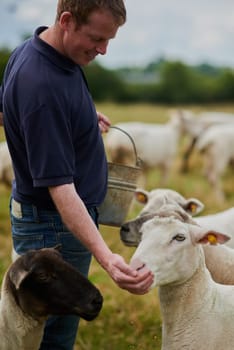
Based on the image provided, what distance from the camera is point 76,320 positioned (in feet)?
12.9

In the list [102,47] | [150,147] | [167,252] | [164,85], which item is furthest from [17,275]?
[164,85]

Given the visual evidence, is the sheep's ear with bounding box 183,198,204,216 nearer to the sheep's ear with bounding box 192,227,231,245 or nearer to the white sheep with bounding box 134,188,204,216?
the white sheep with bounding box 134,188,204,216

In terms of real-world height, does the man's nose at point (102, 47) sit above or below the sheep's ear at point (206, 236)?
above

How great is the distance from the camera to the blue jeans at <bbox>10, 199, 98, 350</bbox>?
359 centimetres

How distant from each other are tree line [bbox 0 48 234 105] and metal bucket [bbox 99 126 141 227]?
46234 mm

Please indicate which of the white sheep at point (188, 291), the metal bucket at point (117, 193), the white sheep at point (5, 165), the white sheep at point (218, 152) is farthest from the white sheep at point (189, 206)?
the white sheep at point (218, 152)

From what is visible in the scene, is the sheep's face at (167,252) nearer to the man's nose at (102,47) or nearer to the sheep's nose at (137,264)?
the sheep's nose at (137,264)

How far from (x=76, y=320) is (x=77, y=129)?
125cm

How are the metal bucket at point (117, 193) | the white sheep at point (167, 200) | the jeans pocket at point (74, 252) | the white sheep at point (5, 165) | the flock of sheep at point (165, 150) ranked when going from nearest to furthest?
the jeans pocket at point (74, 252), the metal bucket at point (117, 193), the white sheep at point (167, 200), the white sheep at point (5, 165), the flock of sheep at point (165, 150)

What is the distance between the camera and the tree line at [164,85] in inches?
2085

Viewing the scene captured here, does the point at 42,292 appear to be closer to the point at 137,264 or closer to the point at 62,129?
the point at 137,264

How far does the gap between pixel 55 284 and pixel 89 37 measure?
1274 millimetres

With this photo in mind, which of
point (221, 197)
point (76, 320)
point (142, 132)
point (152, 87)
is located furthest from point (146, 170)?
point (152, 87)

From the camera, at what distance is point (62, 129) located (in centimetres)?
318
